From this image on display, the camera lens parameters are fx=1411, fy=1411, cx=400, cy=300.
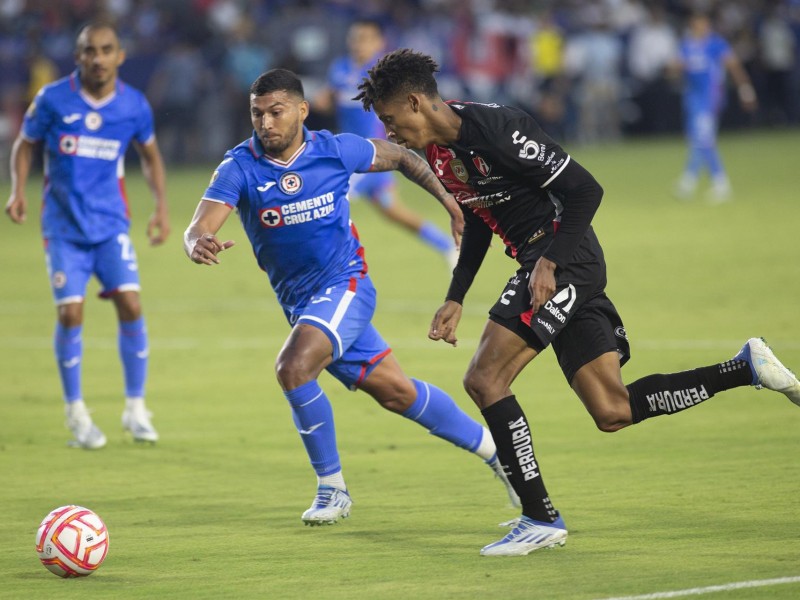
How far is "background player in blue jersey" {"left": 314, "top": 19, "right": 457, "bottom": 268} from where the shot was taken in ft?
51.2

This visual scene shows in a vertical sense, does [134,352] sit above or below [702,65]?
below

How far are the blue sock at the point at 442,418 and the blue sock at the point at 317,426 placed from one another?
455 millimetres

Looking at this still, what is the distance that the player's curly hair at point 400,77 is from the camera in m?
6.29

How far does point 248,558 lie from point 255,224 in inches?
70.9

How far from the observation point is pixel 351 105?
55.5 ft

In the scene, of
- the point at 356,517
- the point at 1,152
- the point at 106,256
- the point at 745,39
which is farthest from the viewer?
the point at 745,39

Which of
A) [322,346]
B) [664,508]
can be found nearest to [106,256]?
[322,346]

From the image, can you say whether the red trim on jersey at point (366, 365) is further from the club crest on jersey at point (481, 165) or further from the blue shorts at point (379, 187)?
the blue shorts at point (379, 187)

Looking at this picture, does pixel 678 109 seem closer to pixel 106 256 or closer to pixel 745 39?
pixel 745 39

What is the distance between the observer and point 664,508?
7004mm

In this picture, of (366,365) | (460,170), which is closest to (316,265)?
(366,365)

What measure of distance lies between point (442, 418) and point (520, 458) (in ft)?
3.60

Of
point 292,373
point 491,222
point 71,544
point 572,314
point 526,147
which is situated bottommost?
point 71,544

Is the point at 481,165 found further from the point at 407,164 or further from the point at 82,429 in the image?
the point at 82,429
